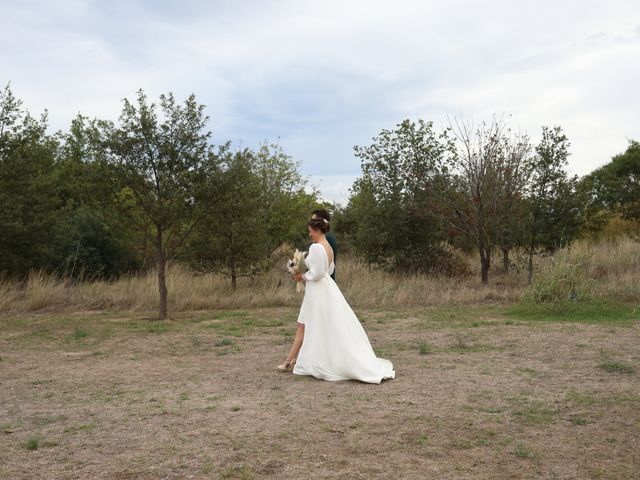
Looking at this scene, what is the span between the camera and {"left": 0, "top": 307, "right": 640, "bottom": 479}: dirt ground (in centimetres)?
491

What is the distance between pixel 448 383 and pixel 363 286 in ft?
33.3

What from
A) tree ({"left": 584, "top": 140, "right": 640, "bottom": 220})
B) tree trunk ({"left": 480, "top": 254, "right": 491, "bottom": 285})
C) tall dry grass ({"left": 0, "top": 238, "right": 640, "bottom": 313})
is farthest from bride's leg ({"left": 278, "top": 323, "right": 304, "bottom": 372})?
tree ({"left": 584, "top": 140, "right": 640, "bottom": 220})

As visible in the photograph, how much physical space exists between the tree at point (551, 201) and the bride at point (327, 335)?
11.5 metres

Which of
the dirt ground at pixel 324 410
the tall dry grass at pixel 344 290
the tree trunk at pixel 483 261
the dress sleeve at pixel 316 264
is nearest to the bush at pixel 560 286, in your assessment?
the tall dry grass at pixel 344 290

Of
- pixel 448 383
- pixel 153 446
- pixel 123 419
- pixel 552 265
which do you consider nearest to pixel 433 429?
pixel 448 383

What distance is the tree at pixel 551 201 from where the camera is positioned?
18656 millimetres

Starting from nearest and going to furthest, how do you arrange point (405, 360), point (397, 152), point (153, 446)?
point (153, 446) < point (405, 360) < point (397, 152)

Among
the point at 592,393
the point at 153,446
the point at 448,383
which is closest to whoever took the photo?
the point at 153,446

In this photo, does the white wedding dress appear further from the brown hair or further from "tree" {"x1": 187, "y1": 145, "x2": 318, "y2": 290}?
"tree" {"x1": 187, "y1": 145, "x2": 318, "y2": 290}

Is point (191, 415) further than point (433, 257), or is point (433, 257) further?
point (433, 257)

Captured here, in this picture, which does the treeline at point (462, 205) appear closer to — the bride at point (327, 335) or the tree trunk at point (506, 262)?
the tree trunk at point (506, 262)

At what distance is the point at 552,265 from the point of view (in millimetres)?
14766

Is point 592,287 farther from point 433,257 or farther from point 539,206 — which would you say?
point 433,257

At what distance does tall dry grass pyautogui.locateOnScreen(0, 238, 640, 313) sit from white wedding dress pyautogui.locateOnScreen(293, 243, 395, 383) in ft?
24.0
